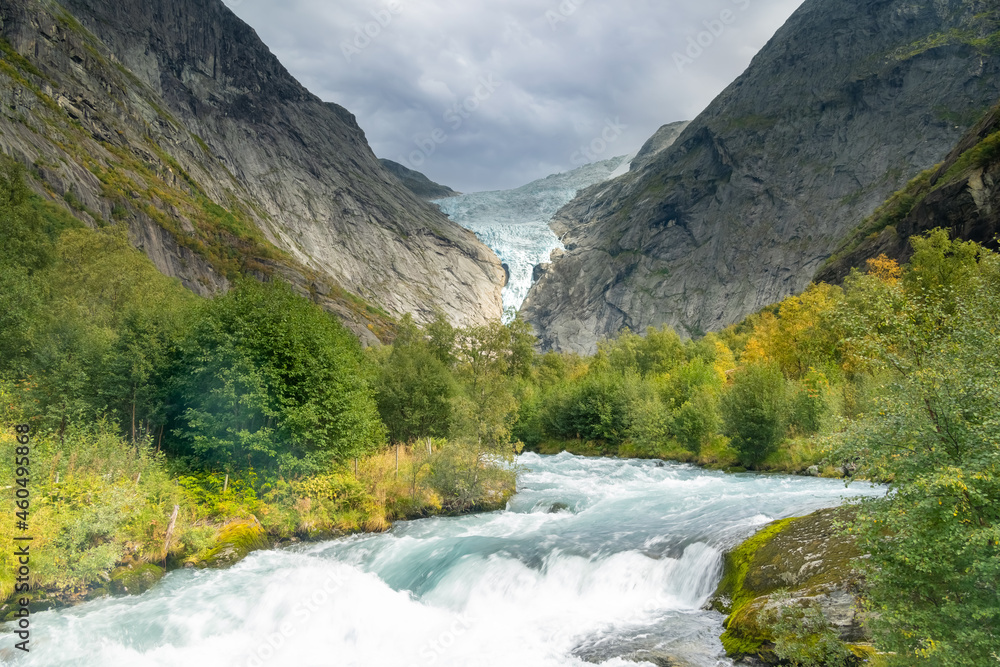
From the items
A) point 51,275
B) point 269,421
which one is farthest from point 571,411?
point 51,275

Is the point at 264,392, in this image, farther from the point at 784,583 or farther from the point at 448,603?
the point at 784,583

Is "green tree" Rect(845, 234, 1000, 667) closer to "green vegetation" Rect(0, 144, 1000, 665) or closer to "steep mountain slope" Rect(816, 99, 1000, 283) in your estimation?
"green vegetation" Rect(0, 144, 1000, 665)

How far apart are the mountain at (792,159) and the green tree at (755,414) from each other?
4620 inches

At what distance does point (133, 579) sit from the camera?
1436 centimetres

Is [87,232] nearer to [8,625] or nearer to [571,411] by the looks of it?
[8,625]

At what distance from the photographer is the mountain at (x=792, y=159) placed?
443 feet

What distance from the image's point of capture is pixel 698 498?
2278 cm

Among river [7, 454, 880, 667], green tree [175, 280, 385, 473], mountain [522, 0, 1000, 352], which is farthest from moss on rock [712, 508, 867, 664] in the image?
mountain [522, 0, 1000, 352]

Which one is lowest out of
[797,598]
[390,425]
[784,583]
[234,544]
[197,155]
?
[784,583]

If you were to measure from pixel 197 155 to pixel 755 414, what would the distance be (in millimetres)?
147345

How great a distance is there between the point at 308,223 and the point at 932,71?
183 meters

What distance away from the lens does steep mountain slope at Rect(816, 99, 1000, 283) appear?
48312mm

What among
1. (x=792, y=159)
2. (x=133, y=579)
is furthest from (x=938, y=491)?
(x=792, y=159)

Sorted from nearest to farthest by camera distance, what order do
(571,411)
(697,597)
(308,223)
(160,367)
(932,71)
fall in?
(697,597) < (160,367) < (571,411) < (932,71) < (308,223)
